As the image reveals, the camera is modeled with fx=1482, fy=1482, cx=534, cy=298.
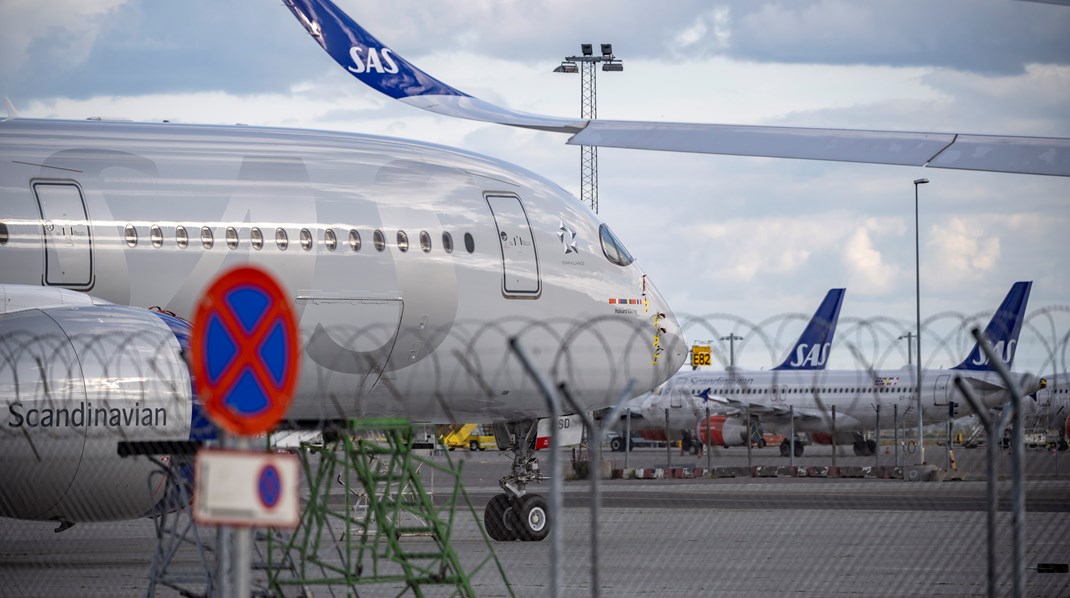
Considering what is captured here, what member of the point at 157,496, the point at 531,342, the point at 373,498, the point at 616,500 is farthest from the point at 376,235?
the point at 616,500

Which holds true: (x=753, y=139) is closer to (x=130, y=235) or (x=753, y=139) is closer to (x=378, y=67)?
(x=378, y=67)

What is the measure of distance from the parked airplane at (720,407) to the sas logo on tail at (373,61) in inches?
1852

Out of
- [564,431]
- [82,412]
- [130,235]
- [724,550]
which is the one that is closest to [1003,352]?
[564,431]

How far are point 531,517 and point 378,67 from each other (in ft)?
20.6

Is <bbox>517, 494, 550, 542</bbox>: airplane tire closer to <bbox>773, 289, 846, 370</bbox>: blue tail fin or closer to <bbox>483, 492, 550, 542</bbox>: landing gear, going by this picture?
<bbox>483, 492, 550, 542</bbox>: landing gear

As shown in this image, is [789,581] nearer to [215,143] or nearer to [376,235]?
[376,235]

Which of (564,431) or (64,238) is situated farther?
(564,431)

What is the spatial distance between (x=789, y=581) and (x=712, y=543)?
4.60m

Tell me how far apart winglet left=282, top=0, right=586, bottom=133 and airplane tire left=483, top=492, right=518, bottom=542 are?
5.83m

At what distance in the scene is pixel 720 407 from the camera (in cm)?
7069

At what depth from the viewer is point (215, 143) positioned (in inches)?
697

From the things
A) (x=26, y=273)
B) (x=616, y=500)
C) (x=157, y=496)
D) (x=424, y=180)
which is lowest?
(x=616, y=500)

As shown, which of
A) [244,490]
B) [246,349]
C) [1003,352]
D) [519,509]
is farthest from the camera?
[1003,352]

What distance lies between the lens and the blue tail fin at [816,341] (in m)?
70.3
